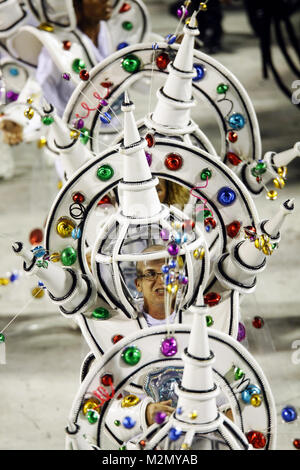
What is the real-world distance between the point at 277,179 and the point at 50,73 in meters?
1.13

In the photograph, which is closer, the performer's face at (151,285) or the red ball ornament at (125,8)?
the performer's face at (151,285)

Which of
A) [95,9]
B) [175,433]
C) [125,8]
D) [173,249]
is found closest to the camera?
[175,433]

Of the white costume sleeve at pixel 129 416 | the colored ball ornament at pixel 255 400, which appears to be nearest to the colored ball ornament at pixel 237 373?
the colored ball ornament at pixel 255 400

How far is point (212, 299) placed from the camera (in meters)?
1.97

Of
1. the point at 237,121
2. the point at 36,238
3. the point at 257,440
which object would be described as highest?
the point at 237,121

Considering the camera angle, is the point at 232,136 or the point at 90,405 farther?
the point at 232,136

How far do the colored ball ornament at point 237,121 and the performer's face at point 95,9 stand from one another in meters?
0.99

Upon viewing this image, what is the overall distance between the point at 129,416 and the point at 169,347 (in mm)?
170

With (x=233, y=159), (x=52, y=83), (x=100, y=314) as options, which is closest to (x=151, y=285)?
(x=100, y=314)

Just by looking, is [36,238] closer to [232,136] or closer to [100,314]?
[100,314]

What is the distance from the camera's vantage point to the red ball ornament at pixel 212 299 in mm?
1972

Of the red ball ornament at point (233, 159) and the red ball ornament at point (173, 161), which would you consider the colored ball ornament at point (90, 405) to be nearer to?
the red ball ornament at point (173, 161)

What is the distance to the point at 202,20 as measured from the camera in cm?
433

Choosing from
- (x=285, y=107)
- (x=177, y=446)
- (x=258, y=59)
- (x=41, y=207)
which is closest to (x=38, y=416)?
(x=177, y=446)
